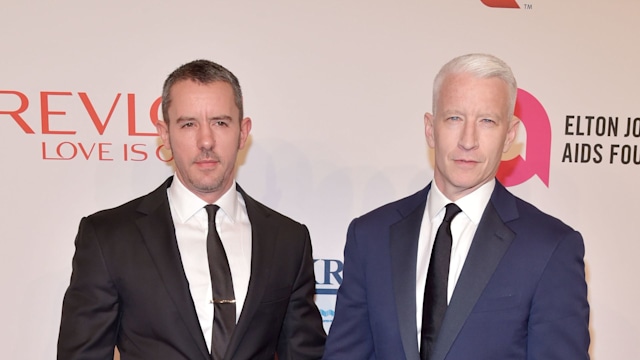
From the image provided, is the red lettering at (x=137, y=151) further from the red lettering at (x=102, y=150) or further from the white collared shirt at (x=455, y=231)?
the white collared shirt at (x=455, y=231)

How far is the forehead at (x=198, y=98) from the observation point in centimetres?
196

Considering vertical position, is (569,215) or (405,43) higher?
(405,43)

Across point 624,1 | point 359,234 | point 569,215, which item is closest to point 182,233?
point 359,234

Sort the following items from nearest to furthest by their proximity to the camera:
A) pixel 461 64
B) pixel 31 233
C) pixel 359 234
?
pixel 461 64 → pixel 359 234 → pixel 31 233

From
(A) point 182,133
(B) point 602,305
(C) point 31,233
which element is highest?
(A) point 182,133

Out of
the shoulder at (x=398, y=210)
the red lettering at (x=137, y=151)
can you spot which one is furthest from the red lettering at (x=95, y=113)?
the shoulder at (x=398, y=210)

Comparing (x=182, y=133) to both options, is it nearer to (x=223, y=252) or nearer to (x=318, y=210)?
(x=223, y=252)

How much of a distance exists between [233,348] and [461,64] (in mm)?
1111

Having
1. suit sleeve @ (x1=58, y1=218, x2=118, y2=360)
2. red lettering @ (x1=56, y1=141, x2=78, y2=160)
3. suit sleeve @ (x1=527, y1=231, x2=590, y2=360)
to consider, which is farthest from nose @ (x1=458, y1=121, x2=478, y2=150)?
red lettering @ (x1=56, y1=141, x2=78, y2=160)

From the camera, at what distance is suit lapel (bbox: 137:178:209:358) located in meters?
1.87

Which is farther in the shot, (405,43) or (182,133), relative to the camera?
(405,43)

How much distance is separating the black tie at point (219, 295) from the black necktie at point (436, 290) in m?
0.63

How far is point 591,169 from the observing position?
9.80 feet

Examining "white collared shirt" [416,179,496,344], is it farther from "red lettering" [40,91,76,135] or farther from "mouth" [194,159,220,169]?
"red lettering" [40,91,76,135]
